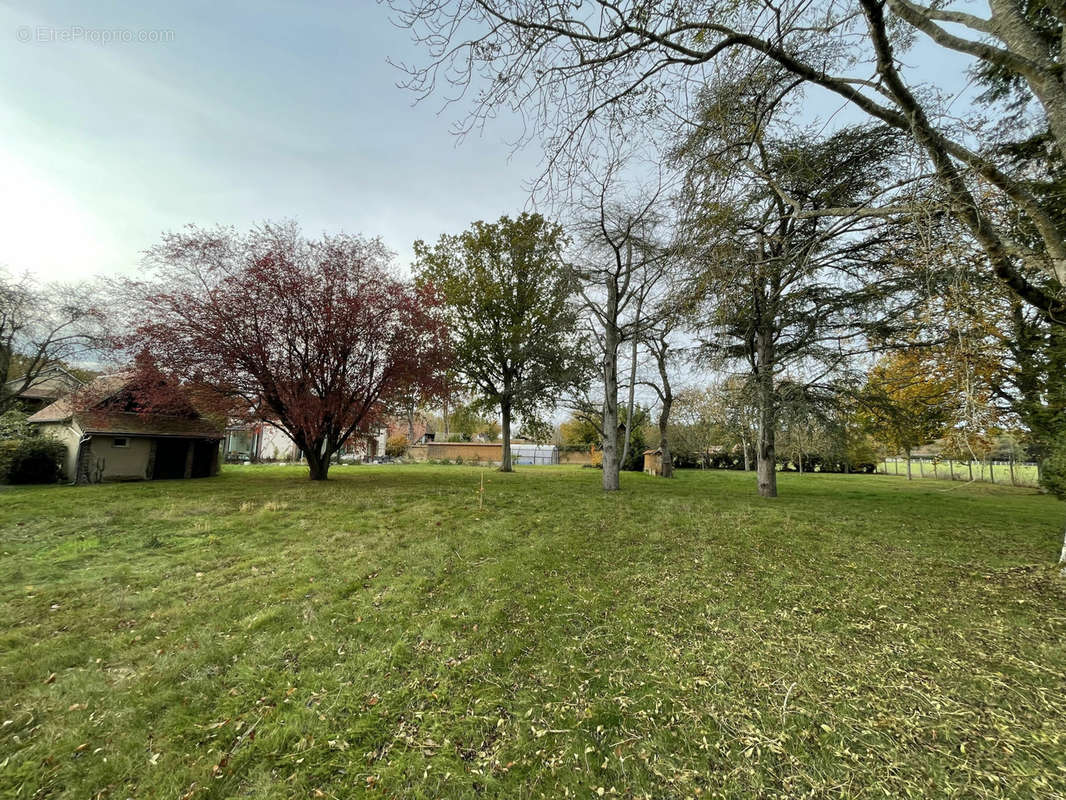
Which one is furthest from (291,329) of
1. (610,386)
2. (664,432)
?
(664,432)

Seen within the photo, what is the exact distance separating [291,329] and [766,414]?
604 inches

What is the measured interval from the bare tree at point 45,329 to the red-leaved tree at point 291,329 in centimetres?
512

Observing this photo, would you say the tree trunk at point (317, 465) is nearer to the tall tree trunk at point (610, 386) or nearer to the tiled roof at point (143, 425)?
the tiled roof at point (143, 425)

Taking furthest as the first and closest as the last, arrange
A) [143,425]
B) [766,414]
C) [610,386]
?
1. [143,425]
2. [610,386]
3. [766,414]

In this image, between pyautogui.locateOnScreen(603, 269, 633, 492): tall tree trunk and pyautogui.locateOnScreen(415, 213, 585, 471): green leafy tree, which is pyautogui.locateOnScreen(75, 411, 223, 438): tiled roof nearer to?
pyautogui.locateOnScreen(415, 213, 585, 471): green leafy tree

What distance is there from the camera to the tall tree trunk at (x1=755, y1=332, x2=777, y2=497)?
1007 centimetres

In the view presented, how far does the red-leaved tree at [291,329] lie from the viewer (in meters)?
12.9

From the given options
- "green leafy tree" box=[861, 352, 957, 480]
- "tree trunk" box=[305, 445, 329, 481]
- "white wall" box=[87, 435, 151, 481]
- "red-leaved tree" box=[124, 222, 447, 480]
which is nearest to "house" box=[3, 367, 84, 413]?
"white wall" box=[87, 435, 151, 481]

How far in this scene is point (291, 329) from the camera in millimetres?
13484

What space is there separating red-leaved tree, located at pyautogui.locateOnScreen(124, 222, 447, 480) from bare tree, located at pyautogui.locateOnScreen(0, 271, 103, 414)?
5119mm

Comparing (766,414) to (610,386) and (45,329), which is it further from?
(45,329)

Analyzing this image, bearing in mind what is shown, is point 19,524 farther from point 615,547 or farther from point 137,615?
point 615,547

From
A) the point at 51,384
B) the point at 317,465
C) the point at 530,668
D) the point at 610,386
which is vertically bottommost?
the point at 530,668

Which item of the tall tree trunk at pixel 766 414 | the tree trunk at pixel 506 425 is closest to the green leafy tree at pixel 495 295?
the tree trunk at pixel 506 425
